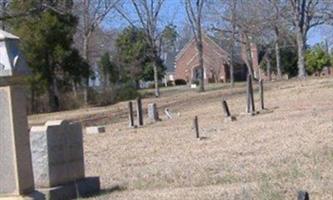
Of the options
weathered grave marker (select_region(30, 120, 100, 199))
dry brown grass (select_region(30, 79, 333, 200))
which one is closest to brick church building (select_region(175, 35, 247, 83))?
dry brown grass (select_region(30, 79, 333, 200))

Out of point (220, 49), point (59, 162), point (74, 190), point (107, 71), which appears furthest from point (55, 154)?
point (220, 49)

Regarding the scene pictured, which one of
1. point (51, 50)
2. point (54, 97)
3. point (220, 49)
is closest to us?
point (51, 50)

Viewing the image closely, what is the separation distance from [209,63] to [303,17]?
155 feet

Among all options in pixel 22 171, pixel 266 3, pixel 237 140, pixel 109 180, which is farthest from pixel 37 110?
pixel 22 171

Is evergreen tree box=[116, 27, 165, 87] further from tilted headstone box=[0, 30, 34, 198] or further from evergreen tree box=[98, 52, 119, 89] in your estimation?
tilted headstone box=[0, 30, 34, 198]

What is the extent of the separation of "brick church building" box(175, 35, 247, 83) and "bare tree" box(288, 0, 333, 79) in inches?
1392

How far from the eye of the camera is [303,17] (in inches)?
2514

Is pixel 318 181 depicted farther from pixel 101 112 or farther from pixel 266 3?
pixel 266 3

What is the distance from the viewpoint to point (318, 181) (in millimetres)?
10391

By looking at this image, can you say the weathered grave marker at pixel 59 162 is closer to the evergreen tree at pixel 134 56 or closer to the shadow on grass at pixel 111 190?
the shadow on grass at pixel 111 190

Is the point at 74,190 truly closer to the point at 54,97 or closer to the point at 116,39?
the point at 54,97

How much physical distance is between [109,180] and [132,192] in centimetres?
195

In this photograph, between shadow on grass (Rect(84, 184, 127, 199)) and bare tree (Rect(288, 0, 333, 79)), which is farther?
bare tree (Rect(288, 0, 333, 79))

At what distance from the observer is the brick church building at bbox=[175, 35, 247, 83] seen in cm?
10809
